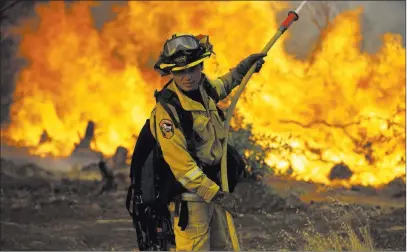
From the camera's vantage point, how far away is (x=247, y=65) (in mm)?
4598

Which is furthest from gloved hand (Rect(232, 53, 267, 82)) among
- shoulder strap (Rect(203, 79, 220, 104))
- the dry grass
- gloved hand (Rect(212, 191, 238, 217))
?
the dry grass

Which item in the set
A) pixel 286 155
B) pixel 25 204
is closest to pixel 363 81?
pixel 286 155

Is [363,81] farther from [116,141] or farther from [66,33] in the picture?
[66,33]

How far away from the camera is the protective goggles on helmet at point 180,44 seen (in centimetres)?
412

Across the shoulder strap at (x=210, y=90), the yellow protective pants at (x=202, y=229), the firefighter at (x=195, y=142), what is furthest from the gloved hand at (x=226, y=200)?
the shoulder strap at (x=210, y=90)

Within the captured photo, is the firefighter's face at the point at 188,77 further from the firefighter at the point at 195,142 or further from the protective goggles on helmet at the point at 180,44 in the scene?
the protective goggles on helmet at the point at 180,44

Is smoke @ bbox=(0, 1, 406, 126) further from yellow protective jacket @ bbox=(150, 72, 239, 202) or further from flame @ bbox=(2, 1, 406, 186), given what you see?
yellow protective jacket @ bbox=(150, 72, 239, 202)

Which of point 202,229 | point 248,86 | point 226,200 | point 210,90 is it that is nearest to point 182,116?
point 210,90

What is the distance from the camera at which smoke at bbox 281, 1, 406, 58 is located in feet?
35.0

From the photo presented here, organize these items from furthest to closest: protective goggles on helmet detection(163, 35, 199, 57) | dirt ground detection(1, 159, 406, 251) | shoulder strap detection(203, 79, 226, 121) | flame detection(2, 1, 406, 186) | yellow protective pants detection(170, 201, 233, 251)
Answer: flame detection(2, 1, 406, 186) → dirt ground detection(1, 159, 406, 251) → shoulder strap detection(203, 79, 226, 121) → yellow protective pants detection(170, 201, 233, 251) → protective goggles on helmet detection(163, 35, 199, 57)

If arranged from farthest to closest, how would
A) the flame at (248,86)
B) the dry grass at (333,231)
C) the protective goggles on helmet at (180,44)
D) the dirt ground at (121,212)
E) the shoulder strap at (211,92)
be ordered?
the flame at (248,86)
the dirt ground at (121,212)
the dry grass at (333,231)
the shoulder strap at (211,92)
the protective goggles on helmet at (180,44)

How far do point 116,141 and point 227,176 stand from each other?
698 centimetres

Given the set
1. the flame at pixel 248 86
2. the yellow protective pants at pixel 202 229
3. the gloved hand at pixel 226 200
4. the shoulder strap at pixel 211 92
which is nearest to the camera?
the gloved hand at pixel 226 200

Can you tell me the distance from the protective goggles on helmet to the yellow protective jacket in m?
0.22
